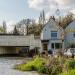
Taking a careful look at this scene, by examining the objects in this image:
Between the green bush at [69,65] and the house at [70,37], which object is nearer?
the green bush at [69,65]

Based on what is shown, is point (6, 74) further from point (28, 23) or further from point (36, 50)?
point (28, 23)

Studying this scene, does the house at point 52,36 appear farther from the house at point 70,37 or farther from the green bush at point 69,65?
the green bush at point 69,65

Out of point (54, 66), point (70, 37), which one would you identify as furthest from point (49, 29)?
point (54, 66)

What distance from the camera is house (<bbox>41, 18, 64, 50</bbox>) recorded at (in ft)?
234

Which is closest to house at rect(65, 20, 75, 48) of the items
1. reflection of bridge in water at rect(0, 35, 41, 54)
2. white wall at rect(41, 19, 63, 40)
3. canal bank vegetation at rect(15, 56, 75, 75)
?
white wall at rect(41, 19, 63, 40)

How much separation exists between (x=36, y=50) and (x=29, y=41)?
2.71 meters

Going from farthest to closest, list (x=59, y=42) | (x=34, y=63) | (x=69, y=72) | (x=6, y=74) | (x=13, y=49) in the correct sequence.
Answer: (x=13, y=49) < (x=59, y=42) < (x=34, y=63) < (x=6, y=74) < (x=69, y=72)

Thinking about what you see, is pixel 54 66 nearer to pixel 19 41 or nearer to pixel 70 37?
pixel 70 37

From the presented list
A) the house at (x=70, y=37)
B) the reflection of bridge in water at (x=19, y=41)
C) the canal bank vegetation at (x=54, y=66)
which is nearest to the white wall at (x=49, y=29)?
the house at (x=70, y=37)

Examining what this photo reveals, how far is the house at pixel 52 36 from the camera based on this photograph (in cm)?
7138

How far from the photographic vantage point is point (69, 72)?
927 inches

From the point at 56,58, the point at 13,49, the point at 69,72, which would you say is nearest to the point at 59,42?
the point at 13,49

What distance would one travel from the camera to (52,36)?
72.0 metres

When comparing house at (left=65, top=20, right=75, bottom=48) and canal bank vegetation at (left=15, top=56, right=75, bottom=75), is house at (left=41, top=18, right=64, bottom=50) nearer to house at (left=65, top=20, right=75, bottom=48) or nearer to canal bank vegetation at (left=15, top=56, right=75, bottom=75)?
house at (left=65, top=20, right=75, bottom=48)
